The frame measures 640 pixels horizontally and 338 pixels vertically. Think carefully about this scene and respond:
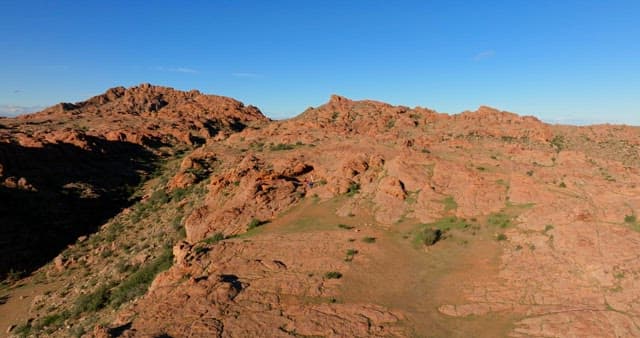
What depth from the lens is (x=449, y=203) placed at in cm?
2348

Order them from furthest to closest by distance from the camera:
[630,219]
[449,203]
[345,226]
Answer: [449,203] < [345,226] < [630,219]

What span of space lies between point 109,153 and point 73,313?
40.8m

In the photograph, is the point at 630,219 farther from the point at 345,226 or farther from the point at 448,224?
the point at 345,226

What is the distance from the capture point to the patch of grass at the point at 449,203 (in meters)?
23.0

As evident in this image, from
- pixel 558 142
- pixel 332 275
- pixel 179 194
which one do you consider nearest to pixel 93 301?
pixel 332 275

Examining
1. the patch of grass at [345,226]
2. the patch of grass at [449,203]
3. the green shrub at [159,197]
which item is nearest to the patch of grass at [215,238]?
the patch of grass at [345,226]

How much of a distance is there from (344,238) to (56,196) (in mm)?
32391

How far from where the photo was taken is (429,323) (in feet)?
43.7

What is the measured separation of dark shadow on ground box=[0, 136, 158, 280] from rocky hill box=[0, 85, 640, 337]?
21 cm

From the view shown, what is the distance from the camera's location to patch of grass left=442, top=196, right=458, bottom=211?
2299cm

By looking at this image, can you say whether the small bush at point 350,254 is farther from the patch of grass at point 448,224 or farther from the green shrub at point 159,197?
the green shrub at point 159,197

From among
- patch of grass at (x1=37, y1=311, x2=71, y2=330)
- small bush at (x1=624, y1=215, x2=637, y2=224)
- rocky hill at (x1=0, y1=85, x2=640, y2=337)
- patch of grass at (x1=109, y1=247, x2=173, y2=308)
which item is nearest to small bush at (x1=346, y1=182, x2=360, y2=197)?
rocky hill at (x1=0, y1=85, x2=640, y2=337)

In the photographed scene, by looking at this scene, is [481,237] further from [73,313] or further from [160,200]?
[160,200]

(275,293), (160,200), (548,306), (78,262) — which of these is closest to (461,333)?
(548,306)
